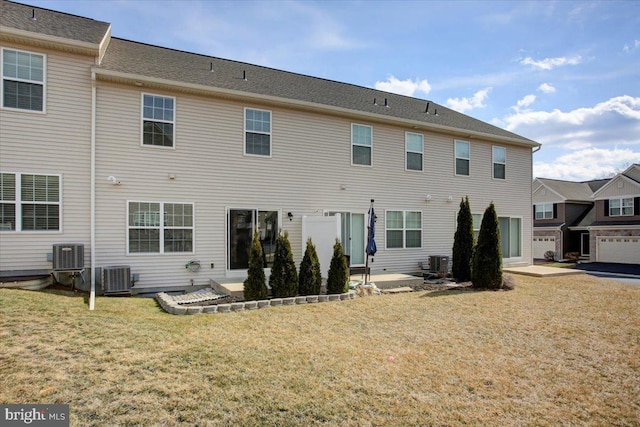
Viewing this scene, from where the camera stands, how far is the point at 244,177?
1024 cm

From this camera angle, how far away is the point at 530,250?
15.8m

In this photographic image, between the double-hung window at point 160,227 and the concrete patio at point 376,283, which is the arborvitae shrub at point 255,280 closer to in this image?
the concrete patio at point 376,283

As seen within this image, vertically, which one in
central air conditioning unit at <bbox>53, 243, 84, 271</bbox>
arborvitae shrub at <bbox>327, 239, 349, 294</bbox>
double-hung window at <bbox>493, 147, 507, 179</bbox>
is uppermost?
double-hung window at <bbox>493, 147, 507, 179</bbox>

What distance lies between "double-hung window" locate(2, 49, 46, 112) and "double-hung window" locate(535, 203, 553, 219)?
3257 centimetres

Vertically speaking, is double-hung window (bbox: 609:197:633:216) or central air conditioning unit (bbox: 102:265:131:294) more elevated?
double-hung window (bbox: 609:197:633:216)

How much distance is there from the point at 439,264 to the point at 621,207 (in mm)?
20470

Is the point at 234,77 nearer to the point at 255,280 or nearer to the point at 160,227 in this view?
the point at 160,227

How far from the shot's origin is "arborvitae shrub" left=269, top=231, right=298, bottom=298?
330 inches

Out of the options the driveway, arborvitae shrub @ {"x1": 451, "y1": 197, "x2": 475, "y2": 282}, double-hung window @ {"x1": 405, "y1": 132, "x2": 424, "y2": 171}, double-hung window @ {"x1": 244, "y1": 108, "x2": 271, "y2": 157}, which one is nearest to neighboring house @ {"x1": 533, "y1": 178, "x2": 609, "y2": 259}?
the driveway

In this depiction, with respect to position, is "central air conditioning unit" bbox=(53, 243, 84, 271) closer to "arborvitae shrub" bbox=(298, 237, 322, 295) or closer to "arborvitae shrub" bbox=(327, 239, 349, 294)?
"arborvitae shrub" bbox=(298, 237, 322, 295)

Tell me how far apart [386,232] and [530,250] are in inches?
309

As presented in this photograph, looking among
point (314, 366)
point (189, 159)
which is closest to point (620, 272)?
point (314, 366)

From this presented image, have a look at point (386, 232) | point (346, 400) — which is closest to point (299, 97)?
point (386, 232)

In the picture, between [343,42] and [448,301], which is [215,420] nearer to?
[448,301]
